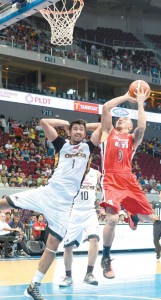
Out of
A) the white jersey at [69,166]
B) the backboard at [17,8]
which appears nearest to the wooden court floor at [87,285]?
the white jersey at [69,166]

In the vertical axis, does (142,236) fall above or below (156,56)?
below

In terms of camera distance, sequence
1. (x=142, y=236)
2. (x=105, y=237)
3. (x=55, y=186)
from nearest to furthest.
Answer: (x=55, y=186)
(x=105, y=237)
(x=142, y=236)

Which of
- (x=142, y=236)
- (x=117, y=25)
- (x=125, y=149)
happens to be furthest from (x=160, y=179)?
(x=125, y=149)

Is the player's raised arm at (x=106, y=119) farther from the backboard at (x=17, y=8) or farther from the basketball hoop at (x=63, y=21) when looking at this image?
the basketball hoop at (x=63, y=21)

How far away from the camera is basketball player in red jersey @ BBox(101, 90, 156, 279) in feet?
21.7

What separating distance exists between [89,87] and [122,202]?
94.2 ft

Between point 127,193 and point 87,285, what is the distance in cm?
187

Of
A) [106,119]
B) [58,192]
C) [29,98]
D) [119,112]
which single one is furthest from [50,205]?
[119,112]

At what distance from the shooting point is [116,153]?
698cm

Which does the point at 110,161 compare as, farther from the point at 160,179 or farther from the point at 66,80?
the point at 66,80

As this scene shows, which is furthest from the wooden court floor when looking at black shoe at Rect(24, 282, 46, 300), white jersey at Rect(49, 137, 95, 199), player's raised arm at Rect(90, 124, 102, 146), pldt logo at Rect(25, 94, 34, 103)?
pldt logo at Rect(25, 94, 34, 103)

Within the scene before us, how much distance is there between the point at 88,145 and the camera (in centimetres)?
636

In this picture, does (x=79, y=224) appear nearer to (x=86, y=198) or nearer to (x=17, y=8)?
(x=86, y=198)

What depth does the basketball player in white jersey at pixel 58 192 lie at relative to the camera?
594 cm
